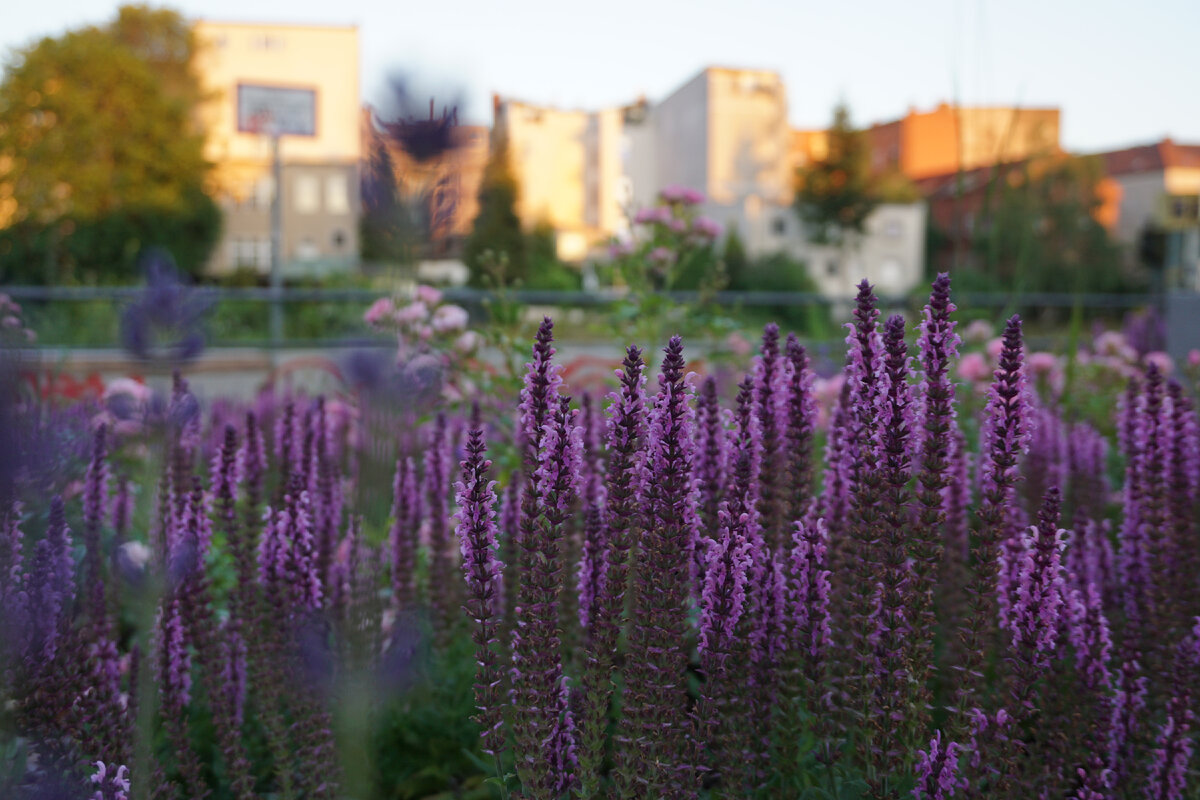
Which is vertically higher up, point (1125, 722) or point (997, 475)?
point (997, 475)

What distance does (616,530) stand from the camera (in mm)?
1489

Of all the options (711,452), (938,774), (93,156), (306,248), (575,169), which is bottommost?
Result: (938,774)

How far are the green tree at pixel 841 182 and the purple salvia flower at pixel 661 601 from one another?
170ft

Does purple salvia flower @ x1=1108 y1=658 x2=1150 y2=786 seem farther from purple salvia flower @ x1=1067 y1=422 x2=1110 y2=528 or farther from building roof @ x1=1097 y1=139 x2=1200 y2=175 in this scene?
building roof @ x1=1097 y1=139 x2=1200 y2=175

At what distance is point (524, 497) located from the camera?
4.82 ft

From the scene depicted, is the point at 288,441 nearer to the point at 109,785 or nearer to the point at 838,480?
the point at 109,785

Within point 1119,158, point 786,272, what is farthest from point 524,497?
point 1119,158

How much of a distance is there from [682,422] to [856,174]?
5231cm

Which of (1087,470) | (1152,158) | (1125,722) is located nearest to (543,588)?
(1125,722)

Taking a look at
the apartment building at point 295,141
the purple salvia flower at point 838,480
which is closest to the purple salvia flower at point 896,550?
the purple salvia flower at point 838,480

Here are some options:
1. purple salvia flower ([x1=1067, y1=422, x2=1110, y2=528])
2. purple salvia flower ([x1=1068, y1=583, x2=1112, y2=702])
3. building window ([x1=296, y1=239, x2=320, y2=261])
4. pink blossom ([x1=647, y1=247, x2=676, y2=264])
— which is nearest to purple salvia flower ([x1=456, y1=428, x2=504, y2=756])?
purple salvia flower ([x1=1068, y1=583, x2=1112, y2=702])

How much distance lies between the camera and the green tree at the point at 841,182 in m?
50.5

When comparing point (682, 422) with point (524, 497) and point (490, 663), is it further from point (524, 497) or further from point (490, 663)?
point (490, 663)

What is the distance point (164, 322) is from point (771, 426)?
3.94 ft
